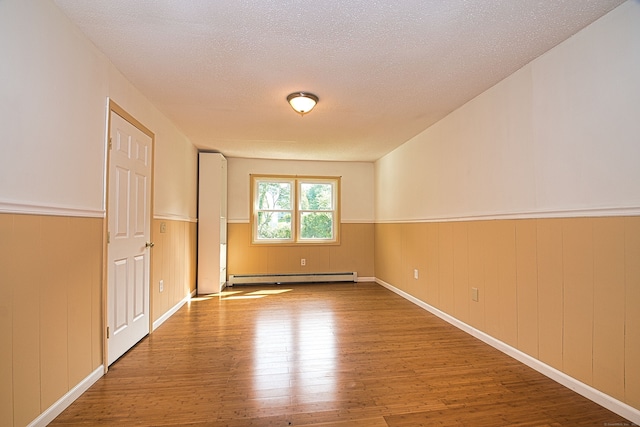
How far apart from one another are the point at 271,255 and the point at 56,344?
3.86 meters

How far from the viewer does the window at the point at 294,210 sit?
5.59 meters

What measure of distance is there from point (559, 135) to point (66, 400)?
3.57m

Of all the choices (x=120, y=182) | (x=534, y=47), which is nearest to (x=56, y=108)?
(x=120, y=182)

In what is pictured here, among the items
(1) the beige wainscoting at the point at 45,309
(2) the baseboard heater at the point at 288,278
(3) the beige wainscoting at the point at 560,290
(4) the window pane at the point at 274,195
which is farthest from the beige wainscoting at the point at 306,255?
(1) the beige wainscoting at the point at 45,309

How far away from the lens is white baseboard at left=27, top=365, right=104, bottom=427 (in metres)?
1.57

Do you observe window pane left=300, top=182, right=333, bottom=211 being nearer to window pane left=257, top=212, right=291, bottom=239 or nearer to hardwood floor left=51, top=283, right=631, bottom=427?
window pane left=257, top=212, right=291, bottom=239

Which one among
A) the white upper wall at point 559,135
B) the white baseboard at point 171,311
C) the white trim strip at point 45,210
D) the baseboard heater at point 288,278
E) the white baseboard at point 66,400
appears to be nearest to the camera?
the white trim strip at point 45,210

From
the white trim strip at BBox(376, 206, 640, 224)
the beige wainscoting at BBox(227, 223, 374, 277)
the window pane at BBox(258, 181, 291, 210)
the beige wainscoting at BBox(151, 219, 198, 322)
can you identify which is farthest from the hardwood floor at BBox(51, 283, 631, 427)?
the window pane at BBox(258, 181, 291, 210)

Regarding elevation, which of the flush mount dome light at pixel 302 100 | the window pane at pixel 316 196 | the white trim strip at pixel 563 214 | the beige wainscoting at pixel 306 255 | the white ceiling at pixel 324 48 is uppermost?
the white ceiling at pixel 324 48

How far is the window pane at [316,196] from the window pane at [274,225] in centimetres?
41

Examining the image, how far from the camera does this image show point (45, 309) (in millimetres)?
1623

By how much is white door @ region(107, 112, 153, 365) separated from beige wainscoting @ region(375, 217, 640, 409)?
10.4ft

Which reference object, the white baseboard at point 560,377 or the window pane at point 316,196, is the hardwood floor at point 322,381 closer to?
the white baseboard at point 560,377

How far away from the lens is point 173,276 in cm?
370
